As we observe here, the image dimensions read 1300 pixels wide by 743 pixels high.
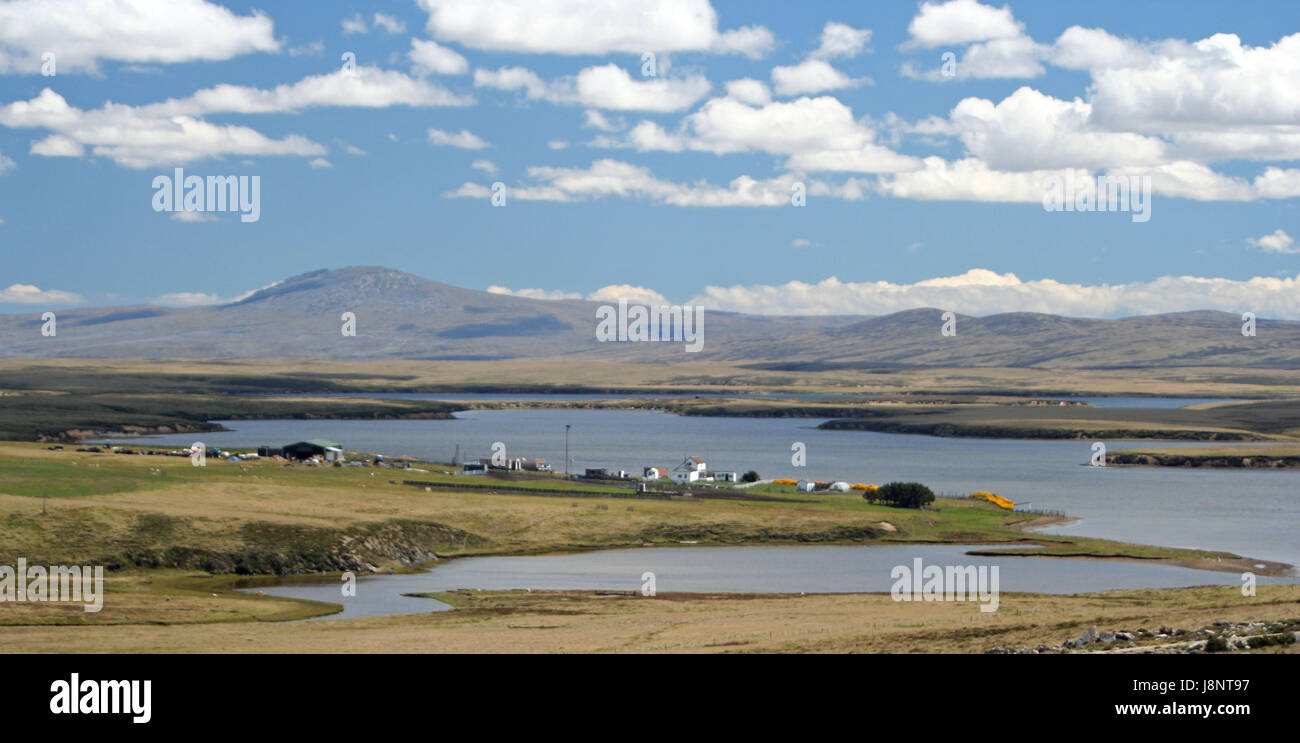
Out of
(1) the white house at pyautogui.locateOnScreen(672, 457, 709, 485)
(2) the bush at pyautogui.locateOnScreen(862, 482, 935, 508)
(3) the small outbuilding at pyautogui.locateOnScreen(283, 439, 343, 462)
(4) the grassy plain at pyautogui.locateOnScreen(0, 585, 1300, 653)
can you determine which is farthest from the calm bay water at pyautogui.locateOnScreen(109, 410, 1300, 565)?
(4) the grassy plain at pyautogui.locateOnScreen(0, 585, 1300, 653)

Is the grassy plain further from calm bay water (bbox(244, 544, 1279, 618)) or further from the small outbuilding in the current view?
the small outbuilding

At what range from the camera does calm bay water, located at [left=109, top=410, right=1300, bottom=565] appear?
88375 millimetres

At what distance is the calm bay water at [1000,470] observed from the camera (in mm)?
88375

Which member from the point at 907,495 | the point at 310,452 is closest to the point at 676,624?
the point at 907,495

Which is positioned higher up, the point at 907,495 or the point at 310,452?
the point at 310,452

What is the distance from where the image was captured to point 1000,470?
140 m

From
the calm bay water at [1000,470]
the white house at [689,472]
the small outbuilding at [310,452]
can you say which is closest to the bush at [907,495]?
the calm bay water at [1000,470]

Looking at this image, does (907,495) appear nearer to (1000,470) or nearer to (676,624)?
(676,624)

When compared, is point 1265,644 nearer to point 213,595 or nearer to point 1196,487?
point 213,595

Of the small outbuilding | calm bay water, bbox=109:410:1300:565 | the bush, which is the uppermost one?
the small outbuilding

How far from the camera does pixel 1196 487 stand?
122m

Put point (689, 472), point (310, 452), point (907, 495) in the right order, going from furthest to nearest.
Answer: point (310, 452) → point (689, 472) → point (907, 495)

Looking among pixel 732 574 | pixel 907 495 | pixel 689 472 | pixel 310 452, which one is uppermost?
pixel 310 452
